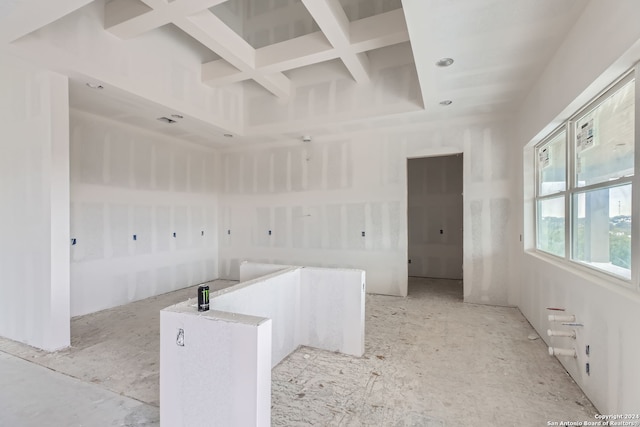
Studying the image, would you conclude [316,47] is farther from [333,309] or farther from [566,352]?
[566,352]

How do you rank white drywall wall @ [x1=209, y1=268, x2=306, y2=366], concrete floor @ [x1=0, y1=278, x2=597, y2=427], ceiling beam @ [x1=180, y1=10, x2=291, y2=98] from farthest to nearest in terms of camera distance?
ceiling beam @ [x1=180, y1=10, x2=291, y2=98], white drywall wall @ [x1=209, y1=268, x2=306, y2=366], concrete floor @ [x1=0, y1=278, x2=597, y2=427]

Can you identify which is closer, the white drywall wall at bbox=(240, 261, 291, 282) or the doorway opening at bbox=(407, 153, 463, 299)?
the white drywall wall at bbox=(240, 261, 291, 282)

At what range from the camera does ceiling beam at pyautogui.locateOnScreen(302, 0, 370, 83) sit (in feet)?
9.39

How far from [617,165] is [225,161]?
6202mm

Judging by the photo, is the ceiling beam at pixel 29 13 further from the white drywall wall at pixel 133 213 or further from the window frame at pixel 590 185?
the window frame at pixel 590 185

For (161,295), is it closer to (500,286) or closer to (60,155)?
(60,155)

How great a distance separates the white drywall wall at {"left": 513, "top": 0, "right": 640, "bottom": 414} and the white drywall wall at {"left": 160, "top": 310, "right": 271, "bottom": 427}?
6.76 ft

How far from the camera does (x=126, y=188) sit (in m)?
4.81

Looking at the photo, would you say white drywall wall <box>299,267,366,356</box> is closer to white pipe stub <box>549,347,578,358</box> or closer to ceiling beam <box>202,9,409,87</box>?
white pipe stub <box>549,347,578,358</box>

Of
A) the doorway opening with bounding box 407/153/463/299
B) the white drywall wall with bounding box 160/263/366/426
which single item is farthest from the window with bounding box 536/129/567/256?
the white drywall wall with bounding box 160/263/366/426

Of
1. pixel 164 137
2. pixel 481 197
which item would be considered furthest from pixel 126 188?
pixel 481 197

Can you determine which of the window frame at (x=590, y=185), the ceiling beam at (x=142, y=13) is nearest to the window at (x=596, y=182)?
the window frame at (x=590, y=185)

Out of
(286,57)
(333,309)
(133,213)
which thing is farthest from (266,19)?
(333,309)

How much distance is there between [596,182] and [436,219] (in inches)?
179
